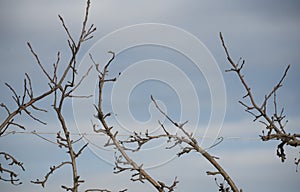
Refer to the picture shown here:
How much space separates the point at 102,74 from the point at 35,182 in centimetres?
44

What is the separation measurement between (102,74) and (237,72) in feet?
1.40

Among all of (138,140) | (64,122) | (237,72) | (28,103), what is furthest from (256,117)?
(28,103)

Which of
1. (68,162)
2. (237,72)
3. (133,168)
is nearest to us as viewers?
(133,168)

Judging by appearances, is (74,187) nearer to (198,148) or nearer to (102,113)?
(102,113)

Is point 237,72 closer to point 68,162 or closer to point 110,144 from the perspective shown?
point 110,144

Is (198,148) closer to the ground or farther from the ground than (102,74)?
closer to the ground

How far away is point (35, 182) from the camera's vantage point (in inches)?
62.1

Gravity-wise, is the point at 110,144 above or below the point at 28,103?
below

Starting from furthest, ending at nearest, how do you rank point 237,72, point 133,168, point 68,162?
point 68,162 < point 237,72 < point 133,168

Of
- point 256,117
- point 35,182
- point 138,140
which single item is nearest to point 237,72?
point 256,117

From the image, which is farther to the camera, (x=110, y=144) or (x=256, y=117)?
(x=256, y=117)

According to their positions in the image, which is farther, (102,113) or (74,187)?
(74,187)

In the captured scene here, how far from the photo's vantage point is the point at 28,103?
1527 mm

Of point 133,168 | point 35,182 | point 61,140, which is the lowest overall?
point 133,168
